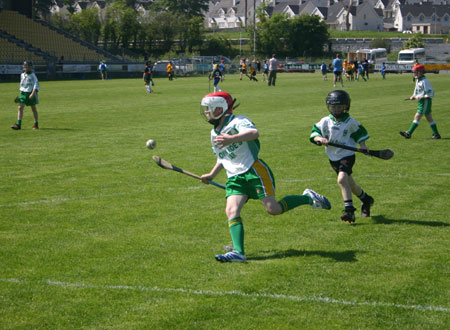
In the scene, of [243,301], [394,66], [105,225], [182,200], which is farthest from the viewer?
[394,66]

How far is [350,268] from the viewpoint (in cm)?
646

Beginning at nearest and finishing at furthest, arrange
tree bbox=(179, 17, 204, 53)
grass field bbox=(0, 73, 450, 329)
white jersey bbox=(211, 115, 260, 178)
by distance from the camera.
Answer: grass field bbox=(0, 73, 450, 329), white jersey bbox=(211, 115, 260, 178), tree bbox=(179, 17, 204, 53)

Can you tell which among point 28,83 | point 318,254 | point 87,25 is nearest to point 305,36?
point 87,25

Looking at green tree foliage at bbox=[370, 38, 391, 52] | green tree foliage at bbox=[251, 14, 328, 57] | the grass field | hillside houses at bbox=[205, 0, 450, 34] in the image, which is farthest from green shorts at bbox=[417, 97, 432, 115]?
hillside houses at bbox=[205, 0, 450, 34]

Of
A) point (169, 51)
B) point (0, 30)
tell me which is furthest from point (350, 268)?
point (169, 51)

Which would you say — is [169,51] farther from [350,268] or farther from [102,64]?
[350,268]

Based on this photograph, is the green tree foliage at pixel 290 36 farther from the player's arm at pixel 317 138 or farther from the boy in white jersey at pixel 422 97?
the player's arm at pixel 317 138

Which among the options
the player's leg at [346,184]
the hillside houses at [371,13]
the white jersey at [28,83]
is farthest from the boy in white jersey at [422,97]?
the hillside houses at [371,13]

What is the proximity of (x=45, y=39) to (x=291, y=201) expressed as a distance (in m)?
67.2

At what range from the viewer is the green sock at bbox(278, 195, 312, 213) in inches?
288

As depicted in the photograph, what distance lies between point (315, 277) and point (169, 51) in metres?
94.8

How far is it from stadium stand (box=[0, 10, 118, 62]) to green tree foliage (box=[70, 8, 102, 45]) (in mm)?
9467

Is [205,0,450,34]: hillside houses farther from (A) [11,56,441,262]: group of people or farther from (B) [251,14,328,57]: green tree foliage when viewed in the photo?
(A) [11,56,441,262]: group of people

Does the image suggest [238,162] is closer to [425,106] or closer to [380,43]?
[425,106]
